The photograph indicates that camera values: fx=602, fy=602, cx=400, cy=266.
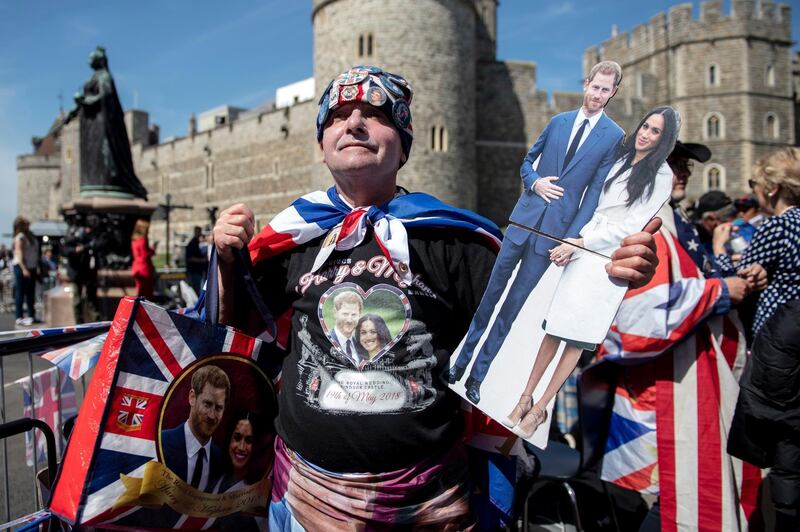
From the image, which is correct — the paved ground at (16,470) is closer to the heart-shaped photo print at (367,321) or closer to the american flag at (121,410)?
the american flag at (121,410)

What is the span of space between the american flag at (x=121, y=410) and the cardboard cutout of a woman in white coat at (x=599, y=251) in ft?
2.76

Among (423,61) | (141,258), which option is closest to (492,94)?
(423,61)

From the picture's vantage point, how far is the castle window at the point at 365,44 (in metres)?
24.9

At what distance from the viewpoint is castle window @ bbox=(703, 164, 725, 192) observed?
1152 inches

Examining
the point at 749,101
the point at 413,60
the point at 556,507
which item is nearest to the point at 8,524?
the point at 556,507

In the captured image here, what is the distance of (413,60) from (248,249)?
2474 cm

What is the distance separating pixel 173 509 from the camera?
149cm

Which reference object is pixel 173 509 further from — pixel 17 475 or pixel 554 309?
pixel 17 475

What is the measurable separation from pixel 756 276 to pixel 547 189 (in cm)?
144

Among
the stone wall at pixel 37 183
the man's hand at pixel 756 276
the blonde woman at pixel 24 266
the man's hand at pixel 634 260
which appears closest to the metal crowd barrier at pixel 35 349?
the man's hand at pixel 634 260

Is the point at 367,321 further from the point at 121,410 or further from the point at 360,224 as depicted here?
the point at 121,410

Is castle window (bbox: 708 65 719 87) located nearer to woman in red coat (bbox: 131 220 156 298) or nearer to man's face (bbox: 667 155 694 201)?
woman in red coat (bbox: 131 220 156 298)

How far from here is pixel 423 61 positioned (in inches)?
985

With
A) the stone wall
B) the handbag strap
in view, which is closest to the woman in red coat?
the handbag strap
